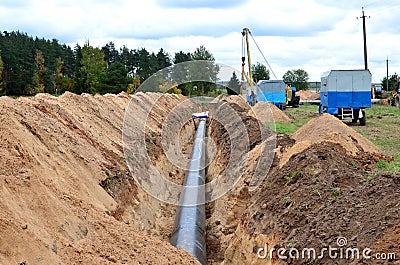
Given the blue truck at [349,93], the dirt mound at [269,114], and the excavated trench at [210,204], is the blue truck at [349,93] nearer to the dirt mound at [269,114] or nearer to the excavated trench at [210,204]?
the dirt mound at [269,114]

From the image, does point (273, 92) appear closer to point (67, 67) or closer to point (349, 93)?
point (349, 93)

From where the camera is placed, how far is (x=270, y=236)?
8.33 metres

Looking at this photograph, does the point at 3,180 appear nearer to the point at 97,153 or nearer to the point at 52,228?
the point at 52,228

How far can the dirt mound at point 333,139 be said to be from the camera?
12.2m

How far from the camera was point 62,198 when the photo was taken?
338 inches

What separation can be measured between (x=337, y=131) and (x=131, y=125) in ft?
33.9

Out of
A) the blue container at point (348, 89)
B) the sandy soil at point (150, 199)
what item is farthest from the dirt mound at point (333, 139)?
the blue container at point (348, 89)

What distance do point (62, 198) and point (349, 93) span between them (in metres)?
21.5

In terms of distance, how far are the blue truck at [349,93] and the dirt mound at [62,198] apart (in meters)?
15.5

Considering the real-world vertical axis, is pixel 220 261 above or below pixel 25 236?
below

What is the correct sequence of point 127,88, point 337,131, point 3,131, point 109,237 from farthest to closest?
Answer: point 127,88
point 337,131
point 3,131
point 109,237

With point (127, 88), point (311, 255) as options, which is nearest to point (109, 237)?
point (311, 255)

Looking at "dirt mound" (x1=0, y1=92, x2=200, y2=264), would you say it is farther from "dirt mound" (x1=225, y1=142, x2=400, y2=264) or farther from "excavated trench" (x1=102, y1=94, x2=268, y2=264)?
"dirt mound" (x1=225, y1=142, x2=400, y2=264)

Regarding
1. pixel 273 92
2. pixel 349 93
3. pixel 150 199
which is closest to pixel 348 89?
pixel 349 93
